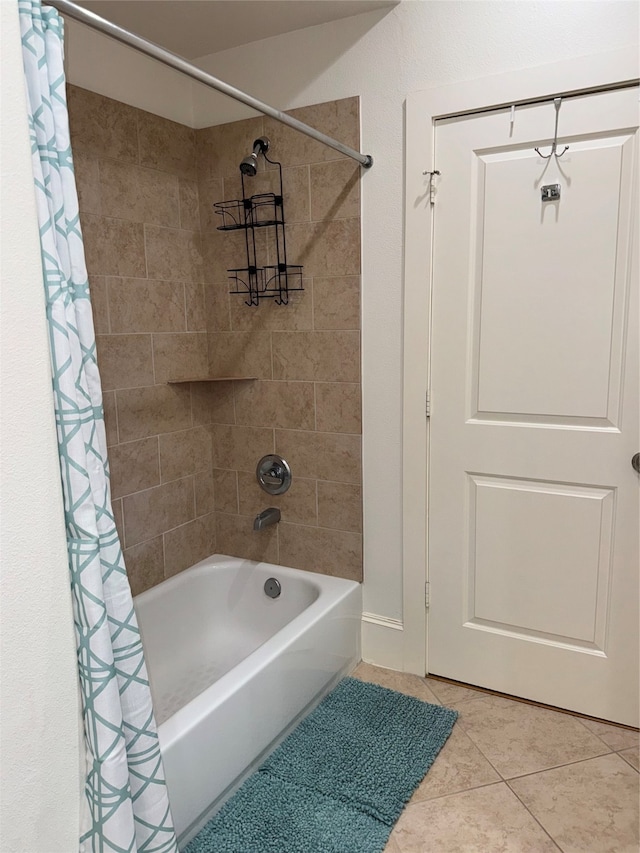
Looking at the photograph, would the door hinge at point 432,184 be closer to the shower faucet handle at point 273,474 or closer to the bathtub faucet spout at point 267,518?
the shower faucet handle at point 273,474

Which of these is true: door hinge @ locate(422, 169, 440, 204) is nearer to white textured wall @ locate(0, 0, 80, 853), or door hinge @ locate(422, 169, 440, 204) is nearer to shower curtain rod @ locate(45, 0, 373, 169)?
shower curtain rod @ locate(45, 0, 373, 169)

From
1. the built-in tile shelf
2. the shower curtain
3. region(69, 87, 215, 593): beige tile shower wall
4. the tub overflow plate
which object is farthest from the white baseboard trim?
the shower curtain

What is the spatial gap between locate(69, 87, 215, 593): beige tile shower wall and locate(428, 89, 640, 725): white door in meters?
1.05

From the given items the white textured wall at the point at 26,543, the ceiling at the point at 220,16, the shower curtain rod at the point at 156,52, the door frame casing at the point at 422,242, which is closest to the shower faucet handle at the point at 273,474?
the door frame casing at the point at 422,242

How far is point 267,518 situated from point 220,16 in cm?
188

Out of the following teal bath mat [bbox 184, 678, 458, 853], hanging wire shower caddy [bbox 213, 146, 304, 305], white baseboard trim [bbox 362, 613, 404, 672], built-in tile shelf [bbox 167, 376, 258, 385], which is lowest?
teal bath mat [bbox 184, 678, 458, 853]

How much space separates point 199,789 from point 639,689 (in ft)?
4.85

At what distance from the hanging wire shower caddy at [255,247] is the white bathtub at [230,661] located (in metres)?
1.16

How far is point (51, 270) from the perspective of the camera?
123 cm

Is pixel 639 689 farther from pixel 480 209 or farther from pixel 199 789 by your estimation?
pixel 480 209

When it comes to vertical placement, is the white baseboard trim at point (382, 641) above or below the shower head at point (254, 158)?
below

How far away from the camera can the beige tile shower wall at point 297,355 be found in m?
2.42

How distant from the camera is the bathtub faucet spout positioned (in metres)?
2.59

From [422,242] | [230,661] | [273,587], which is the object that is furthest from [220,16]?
[230,661]
